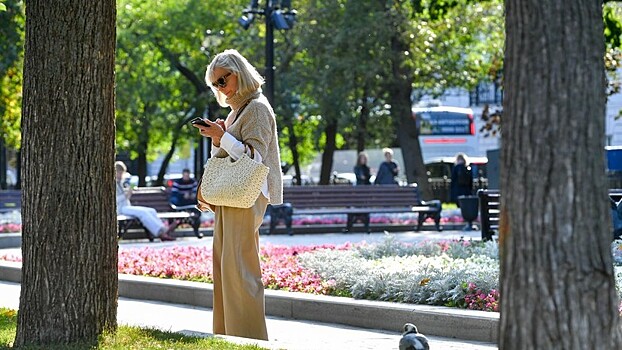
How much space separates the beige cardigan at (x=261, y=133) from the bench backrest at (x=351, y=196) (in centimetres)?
1536

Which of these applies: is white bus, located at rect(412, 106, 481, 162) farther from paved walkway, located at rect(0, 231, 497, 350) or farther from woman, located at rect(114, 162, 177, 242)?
paved walkway, located at rect(0, 231, 497, 350)

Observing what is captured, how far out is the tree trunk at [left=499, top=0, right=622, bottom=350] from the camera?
4562 millimetres

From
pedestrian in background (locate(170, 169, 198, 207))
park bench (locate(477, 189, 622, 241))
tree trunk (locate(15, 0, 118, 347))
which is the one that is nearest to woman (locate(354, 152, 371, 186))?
pedestrian in background (locate(170, 169, 198, 207))

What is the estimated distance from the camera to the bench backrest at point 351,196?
2323 centimetres

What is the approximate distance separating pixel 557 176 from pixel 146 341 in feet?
10.9

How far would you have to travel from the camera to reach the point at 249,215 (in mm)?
7695

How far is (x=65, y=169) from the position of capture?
6875 mm

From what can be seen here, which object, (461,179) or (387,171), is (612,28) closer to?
(461,179)

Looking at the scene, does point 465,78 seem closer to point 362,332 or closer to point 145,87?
point 145,87

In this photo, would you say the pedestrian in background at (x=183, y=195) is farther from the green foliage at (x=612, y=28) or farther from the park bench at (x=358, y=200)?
the green foliage at (x=612, y=28)

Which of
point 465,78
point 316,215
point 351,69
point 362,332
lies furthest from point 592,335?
point 465,78

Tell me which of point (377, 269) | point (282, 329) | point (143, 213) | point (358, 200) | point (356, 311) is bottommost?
point (282, 329)

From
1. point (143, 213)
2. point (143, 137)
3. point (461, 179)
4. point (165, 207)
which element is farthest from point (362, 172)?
point (143, 137)

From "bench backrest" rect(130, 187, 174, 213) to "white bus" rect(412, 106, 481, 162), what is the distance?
33.2 metres
